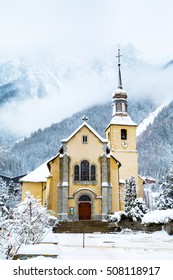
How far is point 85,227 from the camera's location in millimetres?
31828

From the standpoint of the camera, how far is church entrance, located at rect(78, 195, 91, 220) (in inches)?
1501

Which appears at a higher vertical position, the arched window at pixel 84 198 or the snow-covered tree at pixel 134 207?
the arched window at pixel 84 198

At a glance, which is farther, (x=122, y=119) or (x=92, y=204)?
(x=122, y=119)

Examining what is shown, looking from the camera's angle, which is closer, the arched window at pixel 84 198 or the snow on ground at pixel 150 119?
the arched window at pixel 84 198

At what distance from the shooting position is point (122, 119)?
50438 millimetres

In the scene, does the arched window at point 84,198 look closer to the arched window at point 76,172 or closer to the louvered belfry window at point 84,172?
the louvered belfry window at point 84,172

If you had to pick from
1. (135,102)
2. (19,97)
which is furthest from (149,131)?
(19,97)

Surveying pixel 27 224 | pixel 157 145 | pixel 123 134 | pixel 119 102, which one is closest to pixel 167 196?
pixel 123 134

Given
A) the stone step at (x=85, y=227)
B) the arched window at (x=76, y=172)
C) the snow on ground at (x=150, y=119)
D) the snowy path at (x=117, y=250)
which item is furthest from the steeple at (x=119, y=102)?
the snow on ground at (x=150, y=119)

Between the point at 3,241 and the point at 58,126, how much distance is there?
4811 inches

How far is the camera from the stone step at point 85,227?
30.5m

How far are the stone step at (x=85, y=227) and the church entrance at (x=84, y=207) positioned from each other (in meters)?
4.89

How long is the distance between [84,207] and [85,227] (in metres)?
6.39

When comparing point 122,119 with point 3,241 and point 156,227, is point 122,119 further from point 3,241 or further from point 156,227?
point 3,241
